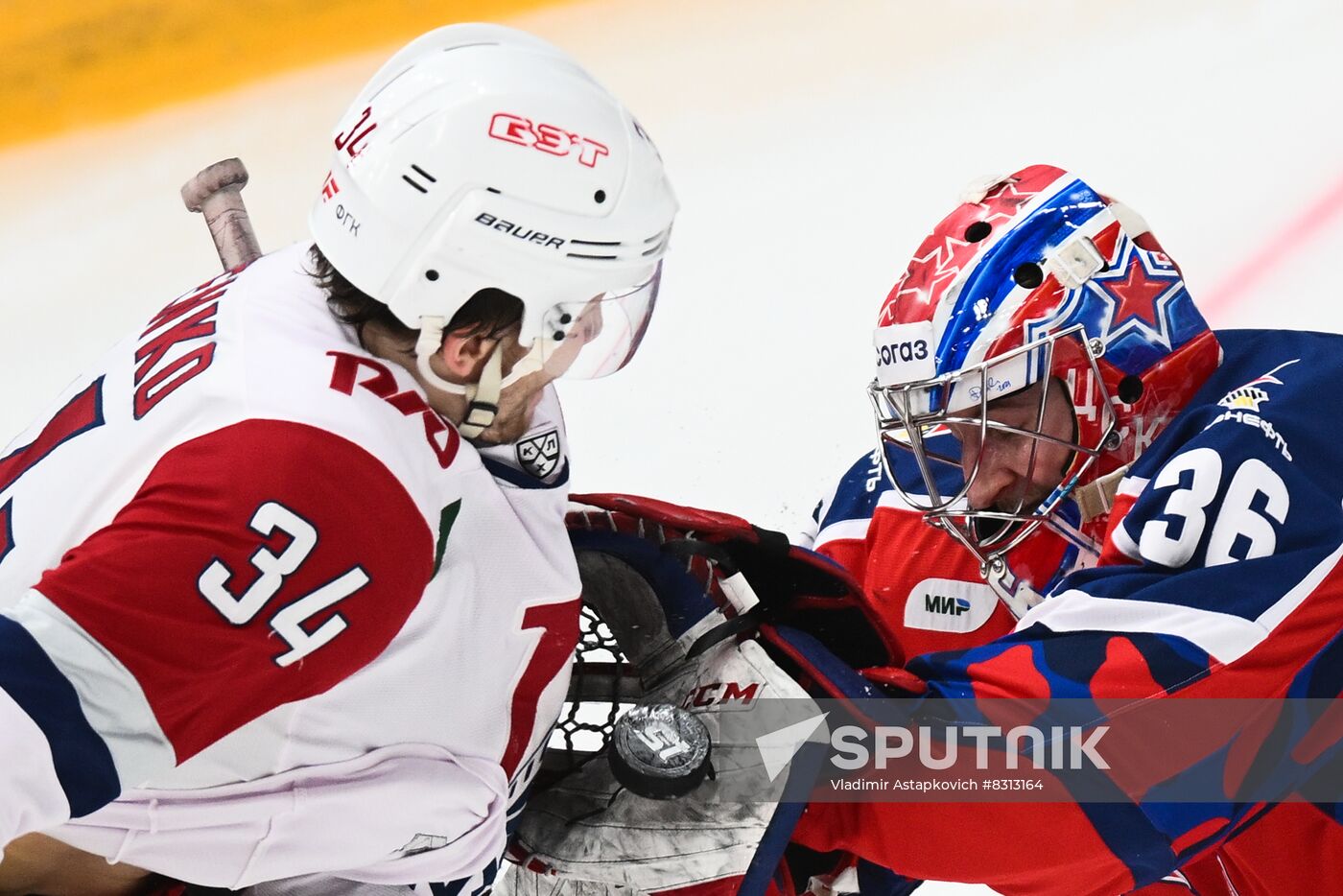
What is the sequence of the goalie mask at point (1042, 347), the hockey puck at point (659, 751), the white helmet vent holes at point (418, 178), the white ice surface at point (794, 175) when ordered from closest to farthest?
the white helmet vent holes at point (418, 178) → the hockey puck at point (659, 751) → the goalie mask at point (1042, 347) → the white ice surface at point (794, 175)

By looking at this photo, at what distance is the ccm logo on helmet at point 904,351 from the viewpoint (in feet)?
6.37

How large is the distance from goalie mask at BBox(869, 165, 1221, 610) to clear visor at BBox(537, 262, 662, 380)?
45 centimetres

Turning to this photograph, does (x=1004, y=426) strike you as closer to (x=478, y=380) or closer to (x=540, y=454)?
(x=540, y=454)

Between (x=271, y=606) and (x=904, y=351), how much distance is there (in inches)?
40.1

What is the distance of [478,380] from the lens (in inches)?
58.7

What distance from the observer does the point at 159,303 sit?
3.37 m

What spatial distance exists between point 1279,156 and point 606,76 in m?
1.60

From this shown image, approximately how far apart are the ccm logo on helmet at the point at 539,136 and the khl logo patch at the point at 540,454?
0.31 meters

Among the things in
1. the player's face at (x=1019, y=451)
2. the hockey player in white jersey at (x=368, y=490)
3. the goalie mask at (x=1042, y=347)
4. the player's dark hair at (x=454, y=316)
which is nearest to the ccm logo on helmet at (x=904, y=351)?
the goalie mask at (x=1042, y=347)

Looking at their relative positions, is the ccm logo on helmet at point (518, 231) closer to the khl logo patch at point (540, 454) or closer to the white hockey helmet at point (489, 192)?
the white hockey helmet at point (489, 192)

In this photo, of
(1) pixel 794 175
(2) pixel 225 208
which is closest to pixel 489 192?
(2) pixel 225 208

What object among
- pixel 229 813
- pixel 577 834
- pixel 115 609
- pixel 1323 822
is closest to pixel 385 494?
pixel 115 609

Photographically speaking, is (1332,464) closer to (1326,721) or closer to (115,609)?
(1326,721)

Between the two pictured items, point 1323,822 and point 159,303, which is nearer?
point 1323,822
